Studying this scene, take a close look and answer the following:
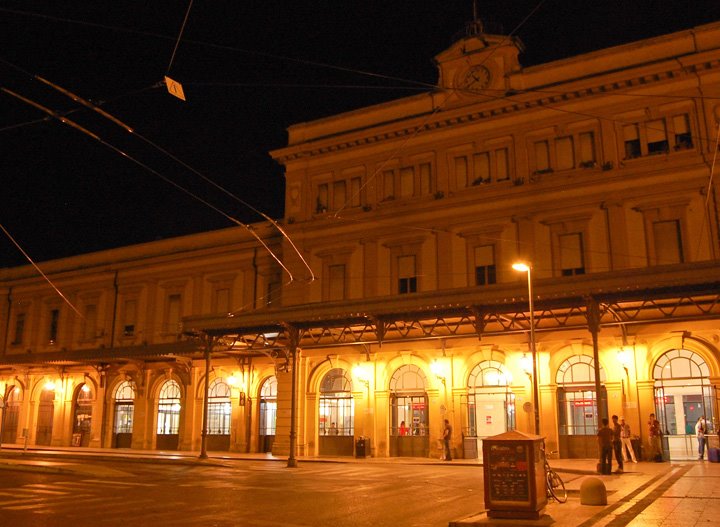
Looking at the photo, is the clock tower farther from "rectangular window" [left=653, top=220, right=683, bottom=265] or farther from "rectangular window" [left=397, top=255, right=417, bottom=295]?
"rectangular window" [left=653, top=220, right=683, bottom=265]

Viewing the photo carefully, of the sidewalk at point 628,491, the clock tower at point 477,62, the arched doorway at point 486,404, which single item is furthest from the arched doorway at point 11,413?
the clock tower at point 477,62

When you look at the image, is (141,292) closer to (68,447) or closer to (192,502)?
(68,447)

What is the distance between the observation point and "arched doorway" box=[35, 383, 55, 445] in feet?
139

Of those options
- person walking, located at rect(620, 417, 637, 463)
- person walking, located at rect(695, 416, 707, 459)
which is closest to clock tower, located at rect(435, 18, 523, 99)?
person walking, located at rect(620, 417, 637, 463)

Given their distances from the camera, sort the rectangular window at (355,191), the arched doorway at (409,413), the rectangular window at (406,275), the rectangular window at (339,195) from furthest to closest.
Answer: the rectangular window at (339,195), the rectangular window at (355,191), the rectangular window at (406,275), the arched doorway at (409,413)

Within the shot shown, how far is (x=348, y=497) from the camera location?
16375mm

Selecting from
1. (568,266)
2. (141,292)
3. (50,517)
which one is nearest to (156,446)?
(141,292)

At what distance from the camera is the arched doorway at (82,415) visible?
134 feet

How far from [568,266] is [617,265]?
74.0 inches

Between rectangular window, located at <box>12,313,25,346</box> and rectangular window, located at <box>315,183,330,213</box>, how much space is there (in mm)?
22846

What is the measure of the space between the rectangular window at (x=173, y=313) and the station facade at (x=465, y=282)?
0.49 feet

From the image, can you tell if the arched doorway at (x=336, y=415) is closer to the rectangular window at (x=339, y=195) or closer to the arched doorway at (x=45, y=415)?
the rectangular window at (x=339, y=195)

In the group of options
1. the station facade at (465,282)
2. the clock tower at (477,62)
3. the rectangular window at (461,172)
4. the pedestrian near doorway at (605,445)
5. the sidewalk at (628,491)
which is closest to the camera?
the sidewalk at (628,491)

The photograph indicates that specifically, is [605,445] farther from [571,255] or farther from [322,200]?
[322,200]
